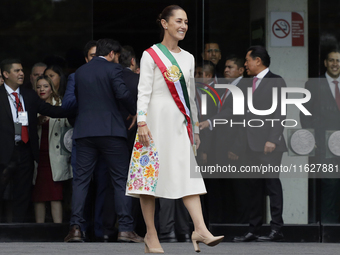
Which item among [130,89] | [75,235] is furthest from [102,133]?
[75,235]

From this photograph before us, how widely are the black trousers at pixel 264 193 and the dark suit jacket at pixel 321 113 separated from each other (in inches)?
19.6

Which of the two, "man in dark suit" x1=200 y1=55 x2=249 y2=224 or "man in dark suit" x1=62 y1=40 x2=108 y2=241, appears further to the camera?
"man in dark suit" x1=200 y1=55 x2=249 y2=224

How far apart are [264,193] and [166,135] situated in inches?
104

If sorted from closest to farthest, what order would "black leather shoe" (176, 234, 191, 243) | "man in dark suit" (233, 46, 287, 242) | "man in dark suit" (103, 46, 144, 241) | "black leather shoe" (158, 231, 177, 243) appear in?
"black leather shoe" (158, 231, 177, 243) → "black leather shoe" (176, 234, 191, 243) → "man in dark suit" (103, 46, 144, 241) → "man in dark suit" (233, 46, 287, 242)

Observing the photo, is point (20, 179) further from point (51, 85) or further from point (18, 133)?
point (51, 85)

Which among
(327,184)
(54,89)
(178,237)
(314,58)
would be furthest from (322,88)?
(54,89)

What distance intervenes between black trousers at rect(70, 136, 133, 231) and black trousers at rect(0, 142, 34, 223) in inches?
41.3

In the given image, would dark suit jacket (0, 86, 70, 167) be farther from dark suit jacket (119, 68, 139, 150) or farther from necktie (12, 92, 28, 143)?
dark suit jacket (119, 68, 139, 150)

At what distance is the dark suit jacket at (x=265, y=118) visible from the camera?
838 cm

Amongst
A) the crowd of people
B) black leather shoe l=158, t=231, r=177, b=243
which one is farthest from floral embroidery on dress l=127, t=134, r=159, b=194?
black leather shoe l=158, t=231, r=177, b=243

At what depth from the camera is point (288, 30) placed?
8.69m

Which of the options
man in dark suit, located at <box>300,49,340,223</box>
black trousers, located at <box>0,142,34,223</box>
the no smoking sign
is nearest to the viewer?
black trousers, located at <box>0,142,34,223</box>

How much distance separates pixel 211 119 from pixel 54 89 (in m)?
1.85

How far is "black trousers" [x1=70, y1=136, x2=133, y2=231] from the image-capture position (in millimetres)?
7570
